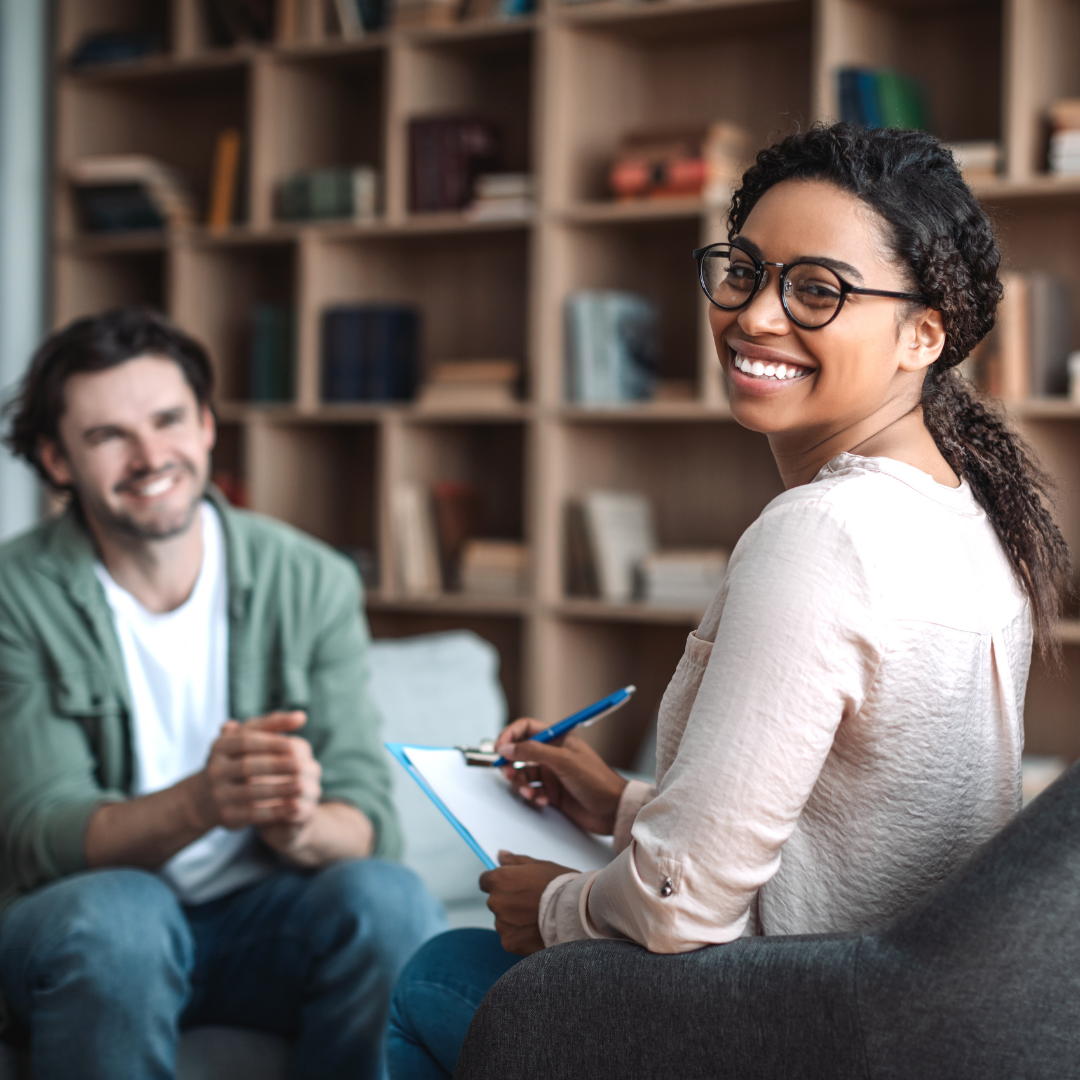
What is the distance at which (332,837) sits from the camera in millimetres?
1572

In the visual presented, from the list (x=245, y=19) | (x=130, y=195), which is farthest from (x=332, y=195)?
(x=130, y=195)

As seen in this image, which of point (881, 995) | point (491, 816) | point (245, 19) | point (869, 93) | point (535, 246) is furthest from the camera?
point (245, 19)

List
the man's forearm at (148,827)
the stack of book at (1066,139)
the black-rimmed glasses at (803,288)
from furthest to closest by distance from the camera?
the stack of book at (1066,139)
the man's forearm at (148,827)
the black-rimmed glasses at (803,288)

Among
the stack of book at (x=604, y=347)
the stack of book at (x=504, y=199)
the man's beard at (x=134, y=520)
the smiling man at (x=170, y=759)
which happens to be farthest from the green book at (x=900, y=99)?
the man's beard at (x=134, y=520)

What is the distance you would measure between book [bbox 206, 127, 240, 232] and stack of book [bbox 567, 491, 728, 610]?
128 cm

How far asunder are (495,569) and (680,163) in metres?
1.03

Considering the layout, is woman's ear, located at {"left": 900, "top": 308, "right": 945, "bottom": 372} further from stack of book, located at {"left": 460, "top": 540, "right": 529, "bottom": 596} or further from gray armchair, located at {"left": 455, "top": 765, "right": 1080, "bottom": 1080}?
stack of book, located at {"left": 460, "top": 540, "right": 529, "bottom": 596}

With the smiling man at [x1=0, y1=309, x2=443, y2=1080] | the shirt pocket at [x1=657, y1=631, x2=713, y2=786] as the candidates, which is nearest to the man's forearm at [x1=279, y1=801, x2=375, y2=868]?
the smiling man at [x1=0, y1=309, x2=443, y2=1080]

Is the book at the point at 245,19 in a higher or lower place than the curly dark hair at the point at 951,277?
higher

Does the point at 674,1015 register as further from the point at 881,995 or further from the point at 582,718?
the point at 582,718

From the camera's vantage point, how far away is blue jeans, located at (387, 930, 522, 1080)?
3.72 feet

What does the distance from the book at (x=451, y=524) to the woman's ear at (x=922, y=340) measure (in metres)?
2.24

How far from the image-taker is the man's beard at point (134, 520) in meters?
1.67

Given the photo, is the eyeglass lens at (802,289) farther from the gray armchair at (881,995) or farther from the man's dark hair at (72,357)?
the man's dark hair at (72,357)
